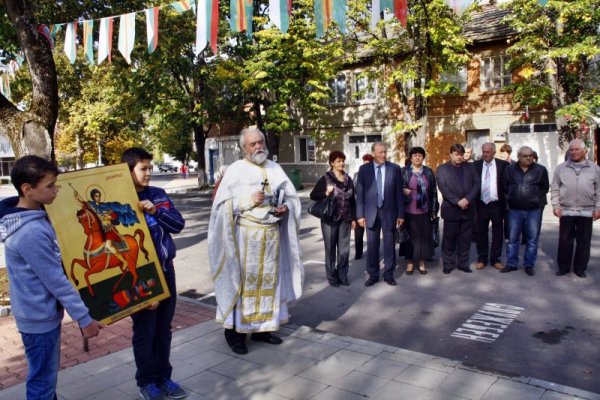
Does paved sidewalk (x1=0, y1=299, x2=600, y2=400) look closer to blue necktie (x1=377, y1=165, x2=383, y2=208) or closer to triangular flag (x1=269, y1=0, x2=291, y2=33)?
blue necktie (x1=377, y1=165, x2=383, y2=208)

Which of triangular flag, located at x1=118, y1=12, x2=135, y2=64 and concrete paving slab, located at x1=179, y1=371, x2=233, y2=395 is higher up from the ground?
triangular flag, located at x1=118, y1=12, x2=135, y2=64

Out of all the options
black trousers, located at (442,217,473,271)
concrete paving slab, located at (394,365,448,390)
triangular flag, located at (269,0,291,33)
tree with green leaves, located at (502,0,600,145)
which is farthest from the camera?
tree with green leaves, located at (502,0,600,145)

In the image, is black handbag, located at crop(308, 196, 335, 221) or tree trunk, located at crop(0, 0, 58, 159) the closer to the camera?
black handbag, located at crop(308, 196, 335, 221)

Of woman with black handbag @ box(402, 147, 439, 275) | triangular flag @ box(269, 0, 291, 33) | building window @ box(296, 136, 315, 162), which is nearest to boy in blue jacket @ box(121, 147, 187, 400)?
triangular flag @ box(269, 0, 291, 33)

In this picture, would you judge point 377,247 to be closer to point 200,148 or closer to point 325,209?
point 325,209

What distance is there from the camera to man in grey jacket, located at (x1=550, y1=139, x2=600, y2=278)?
7.00 m

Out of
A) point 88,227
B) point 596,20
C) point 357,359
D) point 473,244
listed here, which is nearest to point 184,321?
point 357,359

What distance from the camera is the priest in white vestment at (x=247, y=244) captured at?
473 centimetres

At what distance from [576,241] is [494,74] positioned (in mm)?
17099

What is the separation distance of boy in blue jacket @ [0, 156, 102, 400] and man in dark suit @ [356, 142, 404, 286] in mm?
4748

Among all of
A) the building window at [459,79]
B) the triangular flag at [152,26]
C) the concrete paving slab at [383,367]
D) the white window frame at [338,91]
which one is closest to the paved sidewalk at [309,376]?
the concrete paving slab at [383,367]

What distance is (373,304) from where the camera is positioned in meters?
6.41

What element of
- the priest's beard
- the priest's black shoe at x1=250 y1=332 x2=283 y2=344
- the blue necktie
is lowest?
the priest's black shoe at x1=250 y1=332 x2=283 y2=344

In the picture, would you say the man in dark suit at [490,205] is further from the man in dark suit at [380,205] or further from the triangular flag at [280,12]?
the triangular flag at [280,12]
